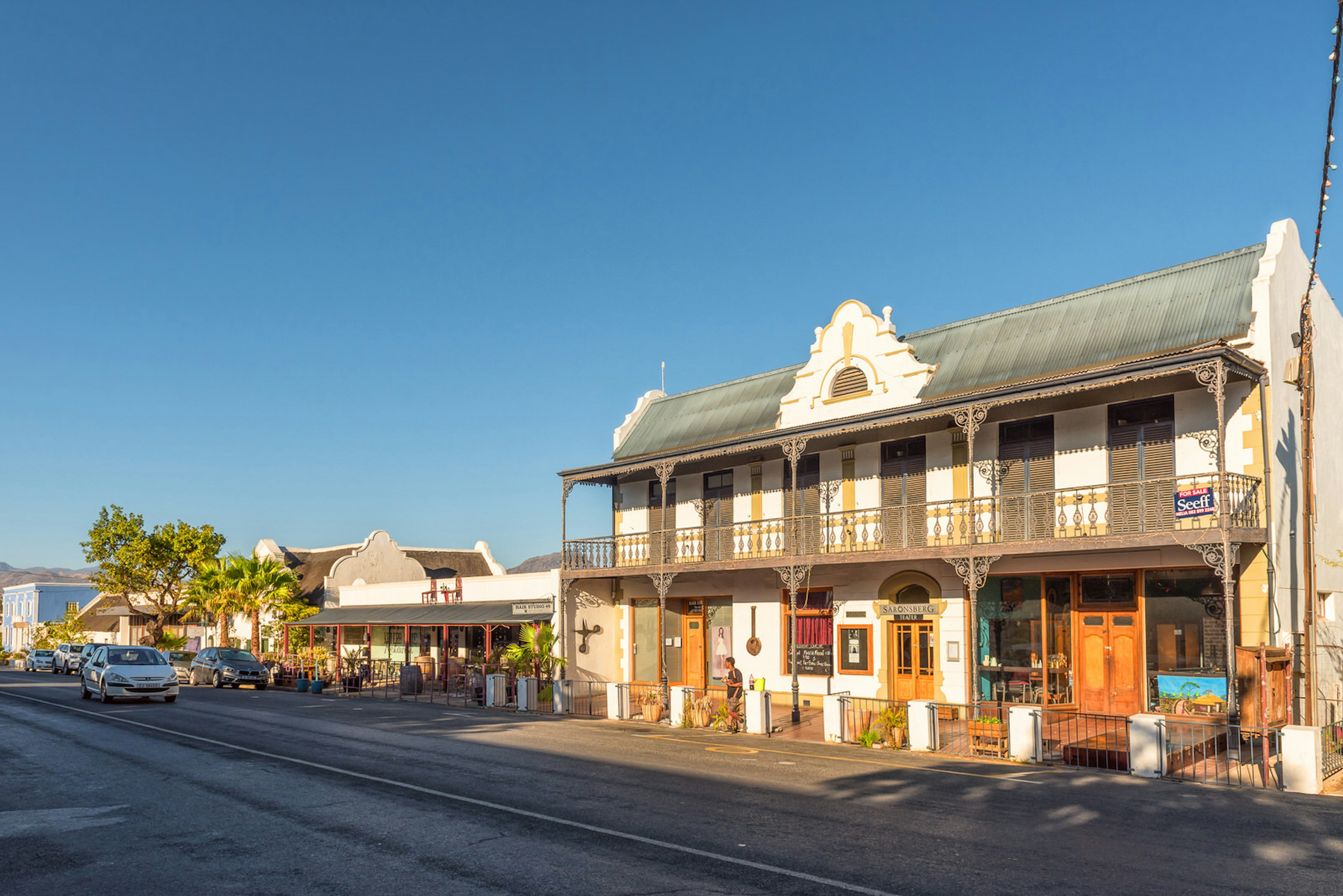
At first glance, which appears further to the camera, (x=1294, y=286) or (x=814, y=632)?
(x=814, y=632)

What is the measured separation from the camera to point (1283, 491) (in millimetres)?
18844

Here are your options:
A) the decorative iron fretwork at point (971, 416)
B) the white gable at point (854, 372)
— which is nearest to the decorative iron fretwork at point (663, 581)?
the white gable at point (854, 372)

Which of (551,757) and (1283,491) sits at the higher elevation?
(1283,491)

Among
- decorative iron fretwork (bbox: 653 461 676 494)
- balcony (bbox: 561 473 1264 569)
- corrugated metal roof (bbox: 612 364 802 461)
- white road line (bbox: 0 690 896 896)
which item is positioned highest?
corrugated metal roof (bbox: 612 364 802 461)

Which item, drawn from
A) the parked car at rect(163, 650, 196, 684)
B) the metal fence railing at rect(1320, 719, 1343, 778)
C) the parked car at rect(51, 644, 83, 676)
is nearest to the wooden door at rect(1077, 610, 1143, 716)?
the metal fence railing at rect(1320, 719, 1343, 778)

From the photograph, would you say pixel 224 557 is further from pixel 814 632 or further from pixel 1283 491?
pixel 1283 491

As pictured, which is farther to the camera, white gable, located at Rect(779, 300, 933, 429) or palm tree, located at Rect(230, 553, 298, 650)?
palm tree, located at Rect(230, 553, 298, 650)

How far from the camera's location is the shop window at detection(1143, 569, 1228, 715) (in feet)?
61.1

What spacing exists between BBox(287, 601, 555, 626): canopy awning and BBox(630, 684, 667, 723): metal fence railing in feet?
21.3

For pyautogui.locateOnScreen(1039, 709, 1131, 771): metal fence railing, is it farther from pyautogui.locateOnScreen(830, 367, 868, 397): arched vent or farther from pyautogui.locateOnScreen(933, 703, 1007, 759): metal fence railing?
pyautogui.locateOnScreen(830, 367, 868, 397): arched vent

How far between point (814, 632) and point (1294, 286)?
13322 mm

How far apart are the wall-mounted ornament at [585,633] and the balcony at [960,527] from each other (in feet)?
6.78

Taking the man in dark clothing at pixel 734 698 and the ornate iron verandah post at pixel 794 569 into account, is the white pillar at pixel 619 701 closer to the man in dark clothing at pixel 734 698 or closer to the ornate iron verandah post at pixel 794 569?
the man in dark clothing at pixel 734 698

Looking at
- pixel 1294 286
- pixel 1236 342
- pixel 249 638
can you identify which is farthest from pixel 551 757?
pixel 249 638
